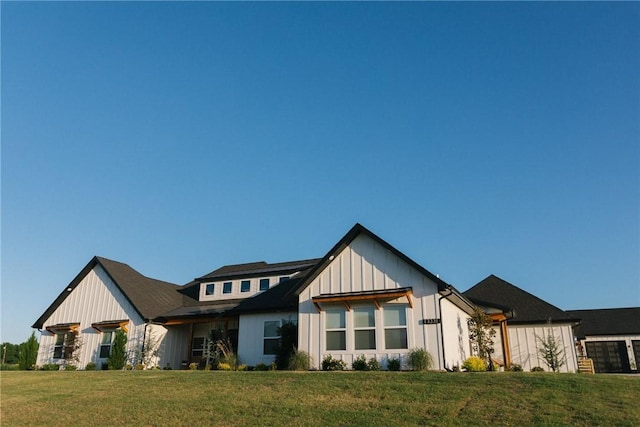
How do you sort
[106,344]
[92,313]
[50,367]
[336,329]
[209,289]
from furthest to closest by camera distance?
[209,289] → [92,313] → [106,344] → [50,367] → [336,329]

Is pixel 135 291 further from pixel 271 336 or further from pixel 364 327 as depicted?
pixel 364 327

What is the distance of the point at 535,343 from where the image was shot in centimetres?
2661

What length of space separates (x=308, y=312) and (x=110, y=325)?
13051 millimetres

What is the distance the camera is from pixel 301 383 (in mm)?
15562

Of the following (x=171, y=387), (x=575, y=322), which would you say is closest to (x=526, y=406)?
(x=171, y=387)

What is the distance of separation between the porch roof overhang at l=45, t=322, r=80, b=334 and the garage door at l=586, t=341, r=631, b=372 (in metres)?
33.0

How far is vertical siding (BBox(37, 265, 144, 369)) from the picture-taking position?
28.0 meters

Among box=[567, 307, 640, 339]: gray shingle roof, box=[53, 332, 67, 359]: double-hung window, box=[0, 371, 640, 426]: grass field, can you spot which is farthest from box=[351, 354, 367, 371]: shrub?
box=[567, 307, 640, 339]: gray shingle roof

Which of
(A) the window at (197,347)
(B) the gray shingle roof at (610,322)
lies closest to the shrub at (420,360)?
(A) the window at (197,347)

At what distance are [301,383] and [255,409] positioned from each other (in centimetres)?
326

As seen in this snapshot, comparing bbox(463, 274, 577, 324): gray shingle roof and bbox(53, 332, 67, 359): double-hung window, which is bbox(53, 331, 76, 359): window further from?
bbox(463, 274, 577, 324): gray shingle roof

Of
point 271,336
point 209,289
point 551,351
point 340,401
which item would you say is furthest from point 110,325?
point 551,351

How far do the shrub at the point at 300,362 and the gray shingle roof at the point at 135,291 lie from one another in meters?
10.4

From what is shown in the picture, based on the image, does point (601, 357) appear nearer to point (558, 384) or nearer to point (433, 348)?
point (433, 348)
